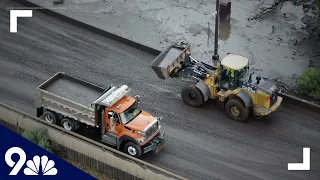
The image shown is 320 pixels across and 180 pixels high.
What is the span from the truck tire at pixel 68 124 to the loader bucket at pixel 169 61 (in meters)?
4.91

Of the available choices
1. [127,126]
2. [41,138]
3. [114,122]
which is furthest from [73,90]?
[127,126]

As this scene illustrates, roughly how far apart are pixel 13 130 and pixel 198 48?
1092 cm

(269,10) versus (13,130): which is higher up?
(269,10)

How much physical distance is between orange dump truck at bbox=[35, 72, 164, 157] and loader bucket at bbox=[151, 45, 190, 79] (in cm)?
324

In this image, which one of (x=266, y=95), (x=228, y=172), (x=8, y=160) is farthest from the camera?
(x=266, y=95)

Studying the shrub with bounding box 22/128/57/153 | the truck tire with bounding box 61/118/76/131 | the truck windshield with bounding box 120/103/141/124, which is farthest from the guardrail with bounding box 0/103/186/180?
the truck windshield with bounding box 120/103/141/124

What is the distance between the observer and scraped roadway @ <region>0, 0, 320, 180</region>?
24594 mm

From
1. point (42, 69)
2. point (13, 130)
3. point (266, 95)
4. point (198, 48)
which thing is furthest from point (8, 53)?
point (266, 95)

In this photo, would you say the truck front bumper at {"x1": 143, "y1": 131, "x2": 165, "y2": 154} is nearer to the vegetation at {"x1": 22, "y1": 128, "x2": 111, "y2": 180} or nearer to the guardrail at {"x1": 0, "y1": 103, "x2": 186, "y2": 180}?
the guardrail at {"x1": 0, "y1": 103, "x2": 186, "y2": 180}

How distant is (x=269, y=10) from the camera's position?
34656 mm

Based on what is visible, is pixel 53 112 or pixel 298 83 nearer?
pixel 53 112

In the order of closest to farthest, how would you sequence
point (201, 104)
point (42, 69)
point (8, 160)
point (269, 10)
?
point (8, 160) < point (201, 104) < point (42, 69) < point (269, 10)

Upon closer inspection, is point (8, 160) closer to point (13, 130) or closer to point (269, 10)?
point (13, 130)

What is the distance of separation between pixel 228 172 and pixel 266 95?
12.7 ft
